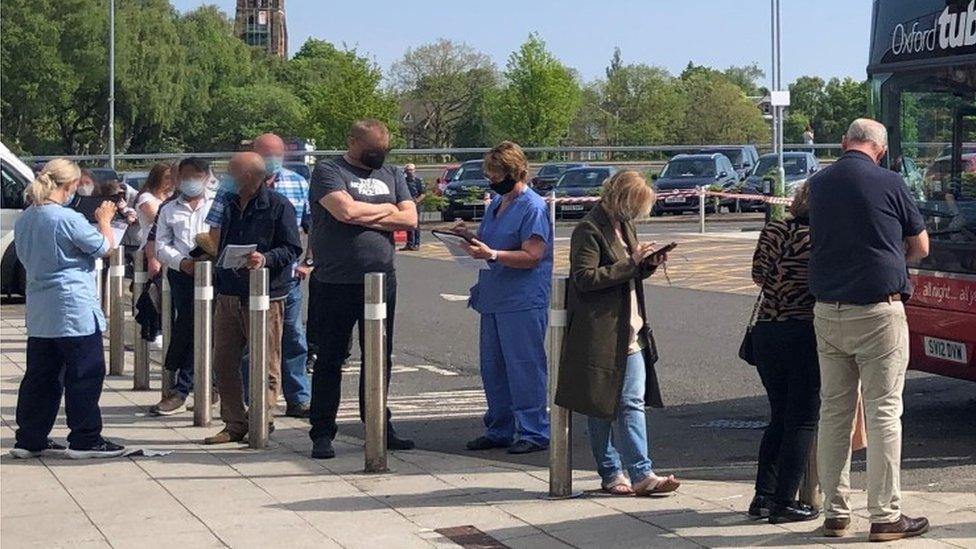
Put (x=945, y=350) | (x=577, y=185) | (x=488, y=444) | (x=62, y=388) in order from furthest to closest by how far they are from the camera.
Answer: (x=577, y=185) → (x=945, y=350) → (x=488, y=444) → (x=62, y=388)

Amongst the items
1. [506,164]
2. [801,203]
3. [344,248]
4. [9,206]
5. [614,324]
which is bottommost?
[614,324]

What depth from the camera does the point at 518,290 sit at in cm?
936

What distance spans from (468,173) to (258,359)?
35508 millimetres

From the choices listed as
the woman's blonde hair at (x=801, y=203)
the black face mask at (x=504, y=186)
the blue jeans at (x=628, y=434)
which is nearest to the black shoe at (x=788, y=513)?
the blue jeans at (x=628, y=434)

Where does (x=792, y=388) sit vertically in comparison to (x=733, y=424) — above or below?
above

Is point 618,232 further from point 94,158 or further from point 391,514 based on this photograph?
point 94,158

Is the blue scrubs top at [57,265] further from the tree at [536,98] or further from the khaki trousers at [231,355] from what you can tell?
the tree at [536,98]

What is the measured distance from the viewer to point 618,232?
7832 mm

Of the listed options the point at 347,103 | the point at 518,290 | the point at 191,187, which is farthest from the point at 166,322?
the point at 347,103

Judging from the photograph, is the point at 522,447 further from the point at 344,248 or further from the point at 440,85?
the point at 440,85

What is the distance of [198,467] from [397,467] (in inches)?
46.5

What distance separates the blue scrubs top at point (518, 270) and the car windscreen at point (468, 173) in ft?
115

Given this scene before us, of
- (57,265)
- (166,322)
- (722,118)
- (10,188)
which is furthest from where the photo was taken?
(722,118)

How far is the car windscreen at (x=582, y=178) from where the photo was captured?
1709 inches
